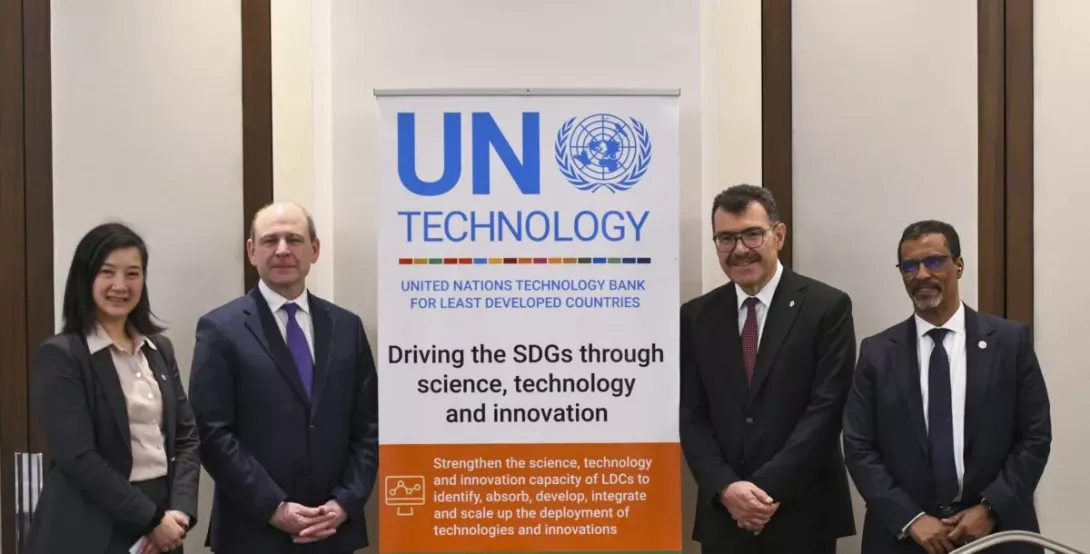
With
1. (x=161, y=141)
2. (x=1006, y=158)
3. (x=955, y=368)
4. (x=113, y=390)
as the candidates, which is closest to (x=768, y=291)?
(x=955, y=368)

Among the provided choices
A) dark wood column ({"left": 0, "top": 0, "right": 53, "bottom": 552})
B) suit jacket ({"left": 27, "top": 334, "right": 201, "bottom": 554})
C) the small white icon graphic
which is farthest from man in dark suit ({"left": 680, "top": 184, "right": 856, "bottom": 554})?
dark wood column ({"left": 0, "top": 0, "right": 53, "bottom": 552})

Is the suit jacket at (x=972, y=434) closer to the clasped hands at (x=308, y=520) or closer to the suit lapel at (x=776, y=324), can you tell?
the suit lapel at (x=776, y=324)

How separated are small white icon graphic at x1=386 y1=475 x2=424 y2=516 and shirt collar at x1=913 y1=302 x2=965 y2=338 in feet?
5.43

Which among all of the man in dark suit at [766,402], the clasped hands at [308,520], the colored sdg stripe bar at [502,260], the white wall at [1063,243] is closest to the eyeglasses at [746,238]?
the man in dark suit at [766,402]

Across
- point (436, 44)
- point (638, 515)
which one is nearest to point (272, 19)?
point (436, 44)

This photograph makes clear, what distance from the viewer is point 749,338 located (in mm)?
3160

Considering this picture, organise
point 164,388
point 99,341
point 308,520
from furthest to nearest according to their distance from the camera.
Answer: point 308,520 < point 164,388 < point 99,341

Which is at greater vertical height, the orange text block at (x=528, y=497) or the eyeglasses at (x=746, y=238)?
the eyeglasses at (x=746, y=238)

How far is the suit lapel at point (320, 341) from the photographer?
308 cm

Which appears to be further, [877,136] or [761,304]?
[877,136]

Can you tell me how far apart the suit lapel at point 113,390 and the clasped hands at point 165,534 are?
0.26 metres

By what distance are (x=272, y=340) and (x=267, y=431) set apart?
0.29 metres

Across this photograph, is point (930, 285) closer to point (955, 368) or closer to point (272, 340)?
point (955, 368)

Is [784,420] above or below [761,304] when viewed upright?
below
